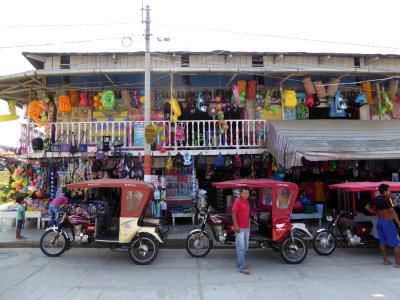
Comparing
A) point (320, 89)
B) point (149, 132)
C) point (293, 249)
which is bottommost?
point (293, 249)

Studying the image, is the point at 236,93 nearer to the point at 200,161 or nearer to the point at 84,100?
the point at 200,161

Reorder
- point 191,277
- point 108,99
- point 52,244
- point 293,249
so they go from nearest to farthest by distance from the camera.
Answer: point 191,277
point 293,249
point 52,244
point 108,99

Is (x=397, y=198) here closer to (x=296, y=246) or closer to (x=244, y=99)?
(x=296, y=246)

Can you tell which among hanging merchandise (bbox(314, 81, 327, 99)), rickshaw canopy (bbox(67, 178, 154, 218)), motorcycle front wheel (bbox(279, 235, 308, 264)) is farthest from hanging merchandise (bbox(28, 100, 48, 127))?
hanging merchandise (bbox(314, 81, 327, 99))

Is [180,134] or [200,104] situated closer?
[180,134]

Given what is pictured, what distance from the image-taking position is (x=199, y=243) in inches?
302

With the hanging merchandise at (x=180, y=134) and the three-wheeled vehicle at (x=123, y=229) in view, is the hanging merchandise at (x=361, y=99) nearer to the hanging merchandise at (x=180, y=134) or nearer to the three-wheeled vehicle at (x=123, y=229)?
the hanging merchandise at (x=180, y=134)

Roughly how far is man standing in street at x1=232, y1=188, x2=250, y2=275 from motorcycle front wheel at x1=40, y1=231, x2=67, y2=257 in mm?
4142

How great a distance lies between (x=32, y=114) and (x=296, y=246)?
9.46 meters

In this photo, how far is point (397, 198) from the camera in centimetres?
815

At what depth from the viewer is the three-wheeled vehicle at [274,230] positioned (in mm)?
7223

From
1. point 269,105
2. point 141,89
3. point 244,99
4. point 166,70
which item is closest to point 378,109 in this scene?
point 269,105

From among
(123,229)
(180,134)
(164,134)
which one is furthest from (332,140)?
(123,229)

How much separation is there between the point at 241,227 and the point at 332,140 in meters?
5.29
